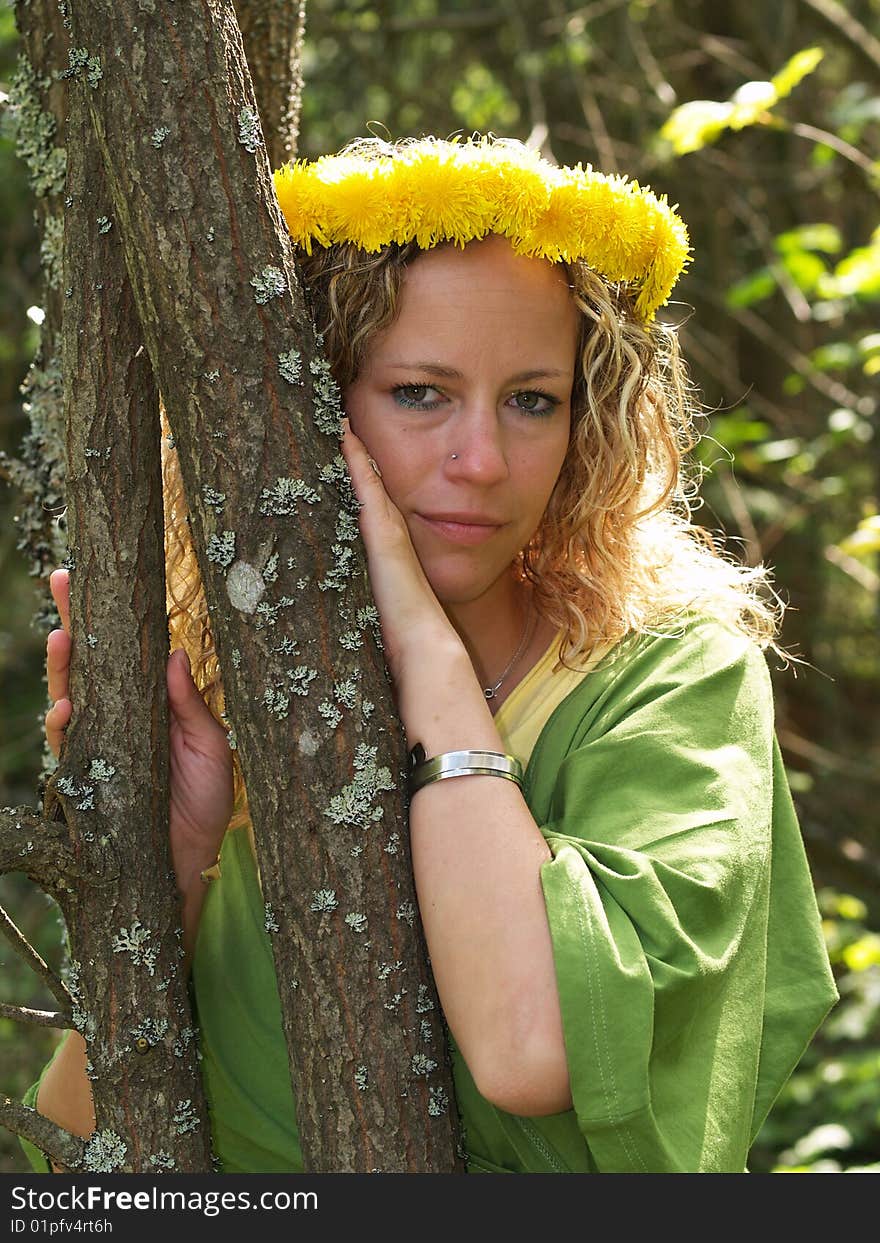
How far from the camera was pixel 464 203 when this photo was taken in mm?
1535

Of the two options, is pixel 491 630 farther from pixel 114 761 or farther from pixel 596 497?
pixel 114 761

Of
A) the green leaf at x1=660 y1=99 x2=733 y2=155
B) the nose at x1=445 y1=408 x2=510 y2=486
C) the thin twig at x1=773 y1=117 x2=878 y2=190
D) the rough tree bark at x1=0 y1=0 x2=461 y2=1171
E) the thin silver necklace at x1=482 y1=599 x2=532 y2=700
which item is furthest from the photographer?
the thin twig at x1=773 y1=117 x2=878 y2=190

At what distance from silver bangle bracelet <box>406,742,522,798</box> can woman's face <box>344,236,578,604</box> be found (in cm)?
35

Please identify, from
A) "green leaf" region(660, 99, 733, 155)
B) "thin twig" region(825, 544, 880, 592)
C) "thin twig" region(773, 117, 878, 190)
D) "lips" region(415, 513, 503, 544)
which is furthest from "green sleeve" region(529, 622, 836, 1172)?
"thin twig" region(825, 544, 880, 592)

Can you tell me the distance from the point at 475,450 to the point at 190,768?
0.51 meters

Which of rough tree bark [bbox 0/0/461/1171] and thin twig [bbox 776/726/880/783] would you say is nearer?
rough tree bark [bbox 0/0/461/1171]

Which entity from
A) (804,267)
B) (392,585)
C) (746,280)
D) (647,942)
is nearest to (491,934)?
(647,942)

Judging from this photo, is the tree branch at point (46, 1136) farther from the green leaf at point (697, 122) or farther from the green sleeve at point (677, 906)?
the green leaf at point (697, 122)

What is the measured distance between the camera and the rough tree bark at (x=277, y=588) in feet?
4.03

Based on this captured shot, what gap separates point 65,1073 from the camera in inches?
62.9

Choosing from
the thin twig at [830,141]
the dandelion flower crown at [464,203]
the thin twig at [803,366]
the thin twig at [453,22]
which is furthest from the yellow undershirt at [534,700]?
the thin twig at [453,22]

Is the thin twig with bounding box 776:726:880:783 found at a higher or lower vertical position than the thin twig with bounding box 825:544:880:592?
lower

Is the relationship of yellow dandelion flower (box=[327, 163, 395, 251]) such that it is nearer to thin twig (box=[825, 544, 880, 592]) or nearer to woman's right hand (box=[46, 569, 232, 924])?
woman's right hand (box=[46, 569, 232, 924])

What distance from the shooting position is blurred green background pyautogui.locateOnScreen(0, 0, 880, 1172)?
385 centimetres
